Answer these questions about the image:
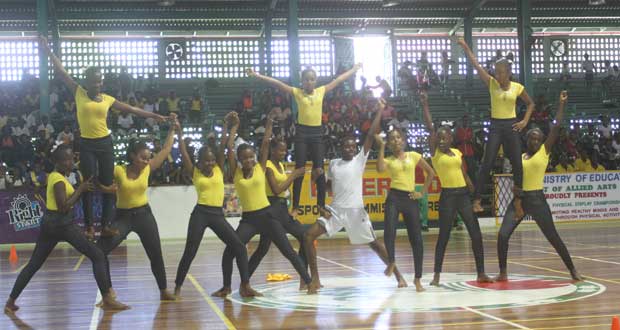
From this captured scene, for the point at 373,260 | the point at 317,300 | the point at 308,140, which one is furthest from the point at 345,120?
the point at 317,300

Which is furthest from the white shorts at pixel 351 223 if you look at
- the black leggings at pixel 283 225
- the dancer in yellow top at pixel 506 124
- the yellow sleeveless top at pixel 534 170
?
the yellow sleeveless top at pixel 534 170

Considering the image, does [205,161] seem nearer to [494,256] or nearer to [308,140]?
[308,140]

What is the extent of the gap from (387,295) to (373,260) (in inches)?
215

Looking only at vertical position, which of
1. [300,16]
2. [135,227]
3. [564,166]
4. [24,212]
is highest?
[300,16]

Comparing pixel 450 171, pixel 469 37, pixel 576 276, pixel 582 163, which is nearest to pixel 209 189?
pixel 450 171

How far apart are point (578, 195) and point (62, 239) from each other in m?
19.7

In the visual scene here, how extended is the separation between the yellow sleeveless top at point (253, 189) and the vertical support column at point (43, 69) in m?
17.0

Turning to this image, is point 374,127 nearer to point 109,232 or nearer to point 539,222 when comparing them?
point 539,222

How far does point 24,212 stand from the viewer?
22.2 m

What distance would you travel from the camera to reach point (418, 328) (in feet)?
26.6

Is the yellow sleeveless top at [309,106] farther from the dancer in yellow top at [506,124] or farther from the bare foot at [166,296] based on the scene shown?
the bare foot at [166,296]

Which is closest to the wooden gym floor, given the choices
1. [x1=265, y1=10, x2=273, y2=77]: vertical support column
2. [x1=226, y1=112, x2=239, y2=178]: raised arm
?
[x1=226, y1=112, x2=239, y2=178]: raised arm

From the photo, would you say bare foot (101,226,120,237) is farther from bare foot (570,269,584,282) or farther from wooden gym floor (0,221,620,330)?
bare foot (570,269,584,282)

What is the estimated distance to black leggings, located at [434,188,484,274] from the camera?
37.8 ft
